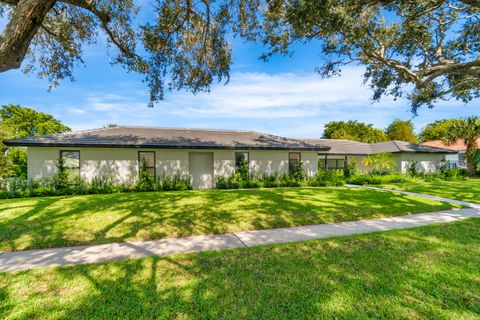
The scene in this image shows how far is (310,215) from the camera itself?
6777 millimetres

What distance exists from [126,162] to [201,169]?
14.8 feet

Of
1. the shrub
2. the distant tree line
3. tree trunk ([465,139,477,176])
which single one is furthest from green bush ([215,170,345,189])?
the distant tree line

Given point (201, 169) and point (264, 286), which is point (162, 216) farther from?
point (201, 169)

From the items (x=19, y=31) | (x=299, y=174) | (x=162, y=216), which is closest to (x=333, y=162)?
(x=299, y=174)

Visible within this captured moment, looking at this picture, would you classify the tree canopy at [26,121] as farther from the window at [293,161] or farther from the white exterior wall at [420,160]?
the white exterior wall at [420,160]

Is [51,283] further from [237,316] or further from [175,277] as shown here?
[237,316]

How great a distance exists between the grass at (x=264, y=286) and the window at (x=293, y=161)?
1204cm

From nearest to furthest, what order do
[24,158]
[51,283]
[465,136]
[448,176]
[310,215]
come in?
[51,283] → [310,215] → [448,176] → [465,136] → [24,158]

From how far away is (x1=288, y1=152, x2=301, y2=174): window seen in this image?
16.3 m

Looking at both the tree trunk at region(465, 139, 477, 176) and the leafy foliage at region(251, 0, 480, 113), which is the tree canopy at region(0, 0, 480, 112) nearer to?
the leafy foliage at region(251, 0, 480, 113)

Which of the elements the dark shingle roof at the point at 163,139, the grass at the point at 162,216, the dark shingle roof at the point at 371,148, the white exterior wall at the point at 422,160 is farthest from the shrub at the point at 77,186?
the white exterior wall at the point at 422,160

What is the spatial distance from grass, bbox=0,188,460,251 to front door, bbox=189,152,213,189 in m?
5.90

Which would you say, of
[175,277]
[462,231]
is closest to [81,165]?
[175,277]

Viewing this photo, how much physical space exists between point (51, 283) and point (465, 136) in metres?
31.1
